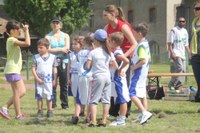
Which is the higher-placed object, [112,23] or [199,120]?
[112,23]

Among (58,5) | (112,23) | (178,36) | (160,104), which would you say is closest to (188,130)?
(112,23)

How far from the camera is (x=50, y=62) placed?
409 inches

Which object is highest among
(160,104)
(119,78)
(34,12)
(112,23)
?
(34,12)

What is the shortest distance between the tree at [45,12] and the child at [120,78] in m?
36.4

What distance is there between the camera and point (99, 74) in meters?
8.84

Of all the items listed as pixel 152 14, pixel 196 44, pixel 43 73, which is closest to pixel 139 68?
pixel 43 73

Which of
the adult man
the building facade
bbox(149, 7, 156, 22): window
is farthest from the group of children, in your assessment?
bbox(149, 7, 156, 22): window

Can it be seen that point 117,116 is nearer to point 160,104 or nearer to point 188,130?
point 188,130

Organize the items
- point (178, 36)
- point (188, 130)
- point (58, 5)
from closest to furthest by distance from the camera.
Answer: point (188, 130), point (178, 36), point (58, 5)

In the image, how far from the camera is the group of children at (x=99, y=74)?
29.1ft

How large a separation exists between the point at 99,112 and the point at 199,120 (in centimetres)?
228

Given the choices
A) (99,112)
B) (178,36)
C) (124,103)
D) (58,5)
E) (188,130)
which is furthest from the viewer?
(58,5)

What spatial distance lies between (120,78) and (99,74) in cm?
59

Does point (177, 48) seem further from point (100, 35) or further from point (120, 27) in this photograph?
point (100, 35)
